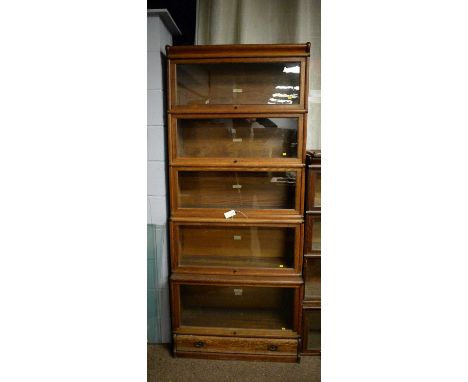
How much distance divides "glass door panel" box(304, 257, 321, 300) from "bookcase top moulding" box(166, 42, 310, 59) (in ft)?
3.44

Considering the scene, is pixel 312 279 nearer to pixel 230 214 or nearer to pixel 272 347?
pixel 272 347

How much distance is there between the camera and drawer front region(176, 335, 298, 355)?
1650 millimetres

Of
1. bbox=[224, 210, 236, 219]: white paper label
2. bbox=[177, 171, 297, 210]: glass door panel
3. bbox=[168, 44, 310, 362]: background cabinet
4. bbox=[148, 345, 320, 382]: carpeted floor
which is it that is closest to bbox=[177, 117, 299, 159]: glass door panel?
bbox=[168, 44, 310, 362]: background cabinet

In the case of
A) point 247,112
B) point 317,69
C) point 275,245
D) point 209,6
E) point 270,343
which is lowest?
point 270,343

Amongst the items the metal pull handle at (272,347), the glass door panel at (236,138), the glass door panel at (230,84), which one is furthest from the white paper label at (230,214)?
the metal pull handle at (272,347)

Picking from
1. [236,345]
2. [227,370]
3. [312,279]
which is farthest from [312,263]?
[227,370]

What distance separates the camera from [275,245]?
1753mm

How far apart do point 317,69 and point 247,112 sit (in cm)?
53

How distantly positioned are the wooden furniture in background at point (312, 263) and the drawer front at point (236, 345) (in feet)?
0.37

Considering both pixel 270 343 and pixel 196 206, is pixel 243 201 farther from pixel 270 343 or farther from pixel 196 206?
pixel 270 343

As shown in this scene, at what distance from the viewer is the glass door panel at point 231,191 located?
1.71 metres

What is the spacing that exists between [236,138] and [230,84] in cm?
28

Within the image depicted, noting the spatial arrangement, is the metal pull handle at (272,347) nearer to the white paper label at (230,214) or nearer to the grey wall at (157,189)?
the grey wall at (157,189)
